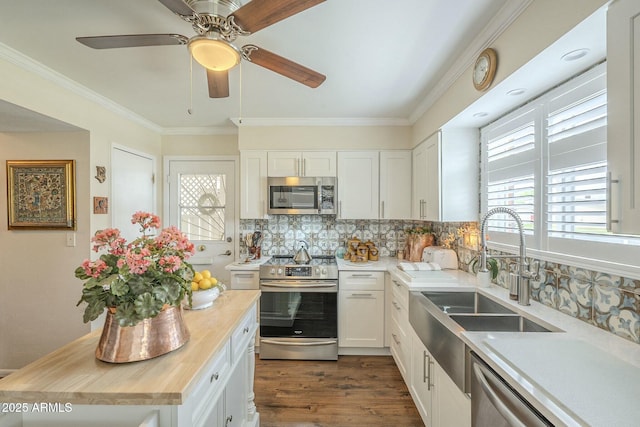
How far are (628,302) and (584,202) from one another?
0.47 m

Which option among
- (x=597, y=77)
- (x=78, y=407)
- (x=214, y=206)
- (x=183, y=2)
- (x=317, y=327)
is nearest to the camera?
(x=78, y=407)

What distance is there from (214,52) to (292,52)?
26.3 inches

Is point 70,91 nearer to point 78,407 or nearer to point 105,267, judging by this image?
point 105,267

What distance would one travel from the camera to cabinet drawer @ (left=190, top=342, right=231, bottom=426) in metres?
0.91

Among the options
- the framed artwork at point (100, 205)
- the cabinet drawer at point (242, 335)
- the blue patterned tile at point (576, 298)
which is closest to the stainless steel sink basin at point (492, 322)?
the blue patterned tile at point (576, 298)

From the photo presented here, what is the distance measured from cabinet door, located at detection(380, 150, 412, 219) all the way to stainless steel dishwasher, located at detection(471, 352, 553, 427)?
2.03m

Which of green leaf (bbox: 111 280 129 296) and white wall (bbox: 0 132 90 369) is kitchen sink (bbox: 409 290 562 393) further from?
white wall (bbox: 0 132 90 369)

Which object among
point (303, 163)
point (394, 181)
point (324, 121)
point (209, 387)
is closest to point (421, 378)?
point (209, 387)

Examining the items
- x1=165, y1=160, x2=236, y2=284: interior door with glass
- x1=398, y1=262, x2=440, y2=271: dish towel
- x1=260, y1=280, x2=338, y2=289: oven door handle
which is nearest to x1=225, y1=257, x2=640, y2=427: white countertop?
x1=398, y1=262, x2=440, y2=271: dish towel

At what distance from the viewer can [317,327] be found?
2648mm

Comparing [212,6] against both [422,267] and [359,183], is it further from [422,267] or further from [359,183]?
[422,267]

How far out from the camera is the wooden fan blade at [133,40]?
1261 millimetres

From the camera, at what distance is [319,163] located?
305cm

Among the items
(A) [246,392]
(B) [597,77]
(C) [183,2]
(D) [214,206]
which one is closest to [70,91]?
(D) [214,206]
